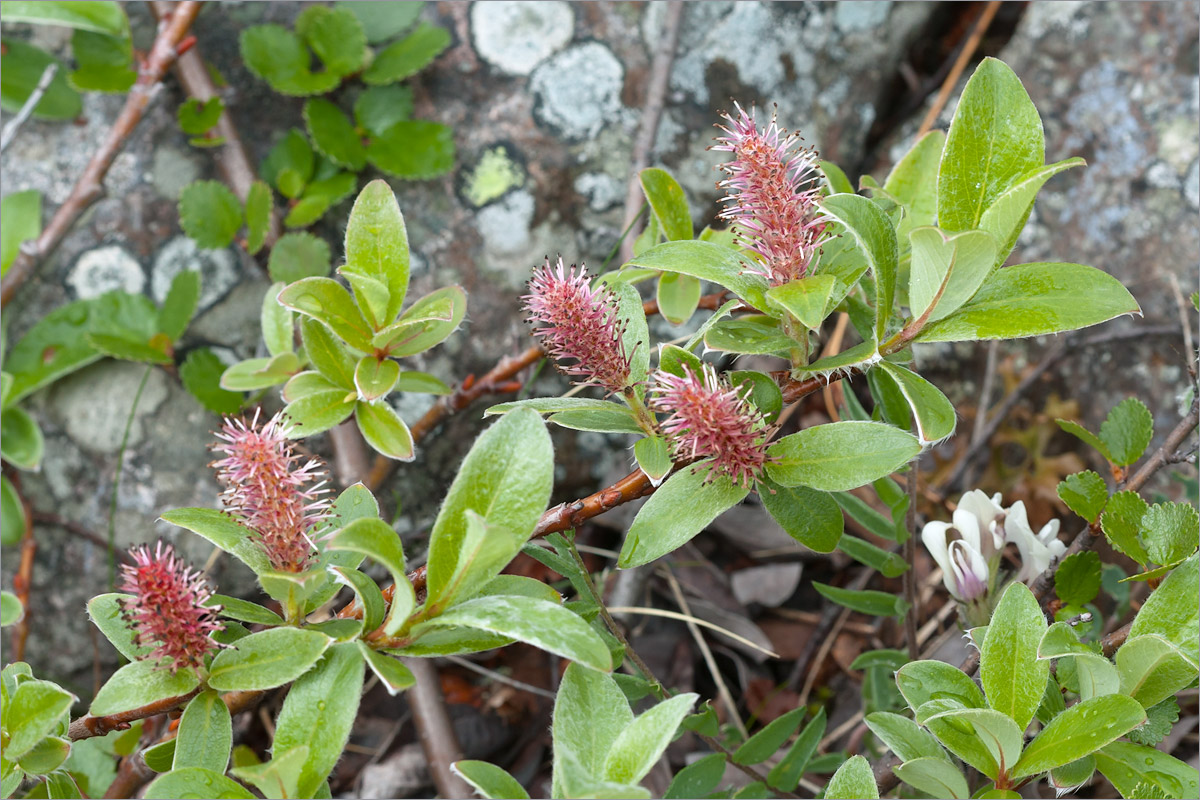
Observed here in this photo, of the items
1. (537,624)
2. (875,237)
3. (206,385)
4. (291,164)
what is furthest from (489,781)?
(291,164)

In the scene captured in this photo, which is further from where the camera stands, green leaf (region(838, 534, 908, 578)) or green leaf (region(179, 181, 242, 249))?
green leaf (region(179, 181, 242, 249))

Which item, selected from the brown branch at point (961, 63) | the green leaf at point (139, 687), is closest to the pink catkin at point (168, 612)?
the green leaf at point (139, 687)

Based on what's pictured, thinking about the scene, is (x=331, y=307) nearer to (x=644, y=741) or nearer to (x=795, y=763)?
(x=644, y=741)

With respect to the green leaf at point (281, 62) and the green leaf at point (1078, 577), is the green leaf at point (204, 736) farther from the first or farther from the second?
the green leaf at point (281, 62)

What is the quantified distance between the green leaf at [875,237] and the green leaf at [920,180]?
1.03 ft

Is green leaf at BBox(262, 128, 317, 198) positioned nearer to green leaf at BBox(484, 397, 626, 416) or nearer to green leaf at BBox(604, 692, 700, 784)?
green leaf at BBox(484, 397, 626, 416)

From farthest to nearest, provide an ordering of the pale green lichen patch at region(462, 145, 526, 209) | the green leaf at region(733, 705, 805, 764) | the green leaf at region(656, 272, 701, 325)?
the pale green lichen patch at region(462, 145, 526, 209) < the green leaf at region(733, 705, 805, 764) < the green leaf at region(656, 272, 701, 325)

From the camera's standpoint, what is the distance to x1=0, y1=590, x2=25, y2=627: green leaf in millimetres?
1182

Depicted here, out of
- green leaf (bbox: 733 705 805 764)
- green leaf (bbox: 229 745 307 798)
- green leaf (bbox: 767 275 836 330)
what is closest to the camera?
green leaf (bbox: 229 745 307 798)

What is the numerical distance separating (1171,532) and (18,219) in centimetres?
220

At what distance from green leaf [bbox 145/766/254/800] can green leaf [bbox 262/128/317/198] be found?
1427 mm

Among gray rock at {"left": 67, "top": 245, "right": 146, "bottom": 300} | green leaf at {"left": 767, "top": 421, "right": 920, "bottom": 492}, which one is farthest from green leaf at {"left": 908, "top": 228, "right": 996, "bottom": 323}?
gray rock at {"left": 67, "top": 245, "right": 146, "bottom": 300}

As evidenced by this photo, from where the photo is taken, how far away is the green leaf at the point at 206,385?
6.16ft

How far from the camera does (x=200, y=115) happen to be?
6.37 feet
